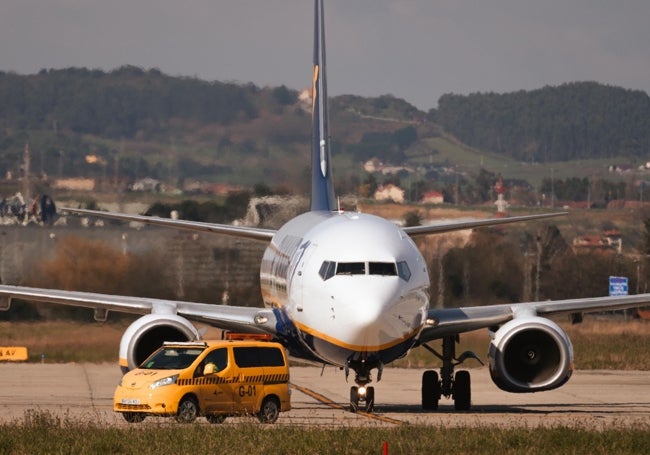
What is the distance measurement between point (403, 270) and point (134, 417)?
218 inches

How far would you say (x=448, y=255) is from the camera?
49.0 meters

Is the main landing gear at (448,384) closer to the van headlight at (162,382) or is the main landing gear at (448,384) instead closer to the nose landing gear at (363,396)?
the nose landing gear at (363,396)

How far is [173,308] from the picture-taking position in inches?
1171

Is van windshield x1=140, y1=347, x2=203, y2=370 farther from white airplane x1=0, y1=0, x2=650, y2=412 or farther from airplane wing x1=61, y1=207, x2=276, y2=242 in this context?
airplane wing x1=61, y1=207, x2=276, y2=242

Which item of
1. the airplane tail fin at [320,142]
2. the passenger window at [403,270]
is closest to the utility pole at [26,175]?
the airplane tail fin at [320,142]

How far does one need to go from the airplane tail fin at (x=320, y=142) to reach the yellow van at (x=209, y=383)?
1178 cm

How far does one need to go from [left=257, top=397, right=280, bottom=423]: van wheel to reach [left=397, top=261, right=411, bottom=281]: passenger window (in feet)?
10.6

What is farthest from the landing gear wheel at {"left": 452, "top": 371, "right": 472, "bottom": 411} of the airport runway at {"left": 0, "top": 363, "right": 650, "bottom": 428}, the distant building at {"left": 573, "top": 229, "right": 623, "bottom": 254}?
the distant building at {"left": 573, "top": 229, "right": 623, "bottom": 254}

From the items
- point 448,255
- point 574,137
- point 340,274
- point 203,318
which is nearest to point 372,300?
point 340,274

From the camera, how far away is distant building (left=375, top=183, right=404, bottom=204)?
182 ft

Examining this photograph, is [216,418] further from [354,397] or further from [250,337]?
[250,337]

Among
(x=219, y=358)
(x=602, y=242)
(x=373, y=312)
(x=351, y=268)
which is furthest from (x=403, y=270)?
(x=602, y=242)

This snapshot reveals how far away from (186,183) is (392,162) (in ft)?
87.3

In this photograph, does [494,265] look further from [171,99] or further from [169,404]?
[169,404]
